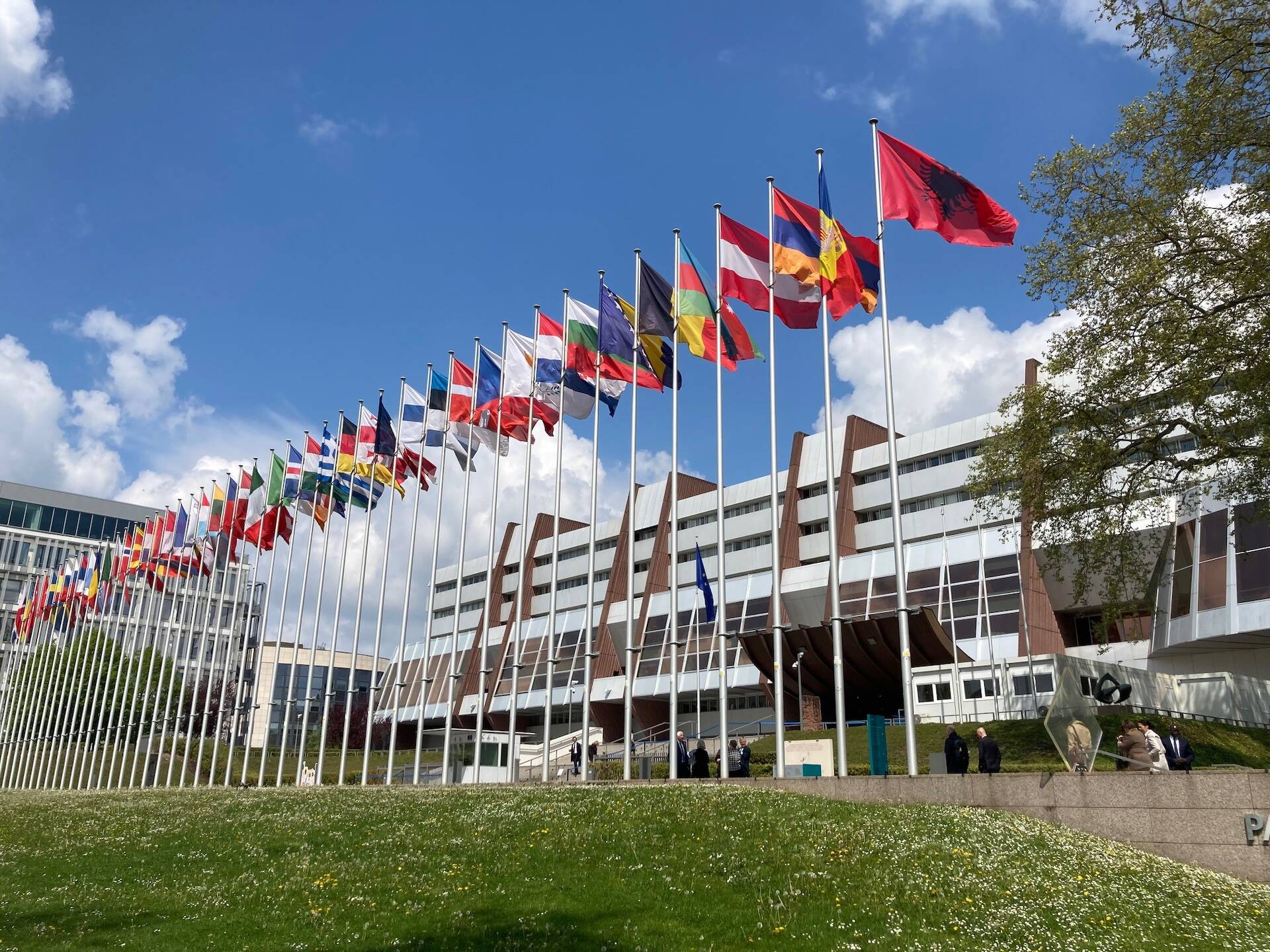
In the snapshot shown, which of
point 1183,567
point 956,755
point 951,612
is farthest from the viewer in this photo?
point 951,612

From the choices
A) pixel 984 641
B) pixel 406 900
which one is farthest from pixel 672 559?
pixel 984 641

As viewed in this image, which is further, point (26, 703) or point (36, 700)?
point (26, 703)

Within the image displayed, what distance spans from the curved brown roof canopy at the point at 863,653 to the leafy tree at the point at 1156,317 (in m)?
10.2

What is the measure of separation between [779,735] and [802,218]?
13.0m

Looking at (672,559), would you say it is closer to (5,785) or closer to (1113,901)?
(1113,901)

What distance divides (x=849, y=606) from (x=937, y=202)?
36.8m

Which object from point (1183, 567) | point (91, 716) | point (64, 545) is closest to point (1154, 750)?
point (1183, 567)

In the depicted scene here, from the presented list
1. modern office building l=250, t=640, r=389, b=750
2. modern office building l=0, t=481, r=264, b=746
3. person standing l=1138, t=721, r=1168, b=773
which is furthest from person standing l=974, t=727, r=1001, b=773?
modern office building l=250, t=640, r=389, b=750

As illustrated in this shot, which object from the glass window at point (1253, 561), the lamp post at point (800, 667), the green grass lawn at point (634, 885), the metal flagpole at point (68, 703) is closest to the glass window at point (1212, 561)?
the glass window at point (1253, 561)

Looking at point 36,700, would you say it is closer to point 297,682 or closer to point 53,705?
point 53,705

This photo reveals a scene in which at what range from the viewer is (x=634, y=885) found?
12.5m

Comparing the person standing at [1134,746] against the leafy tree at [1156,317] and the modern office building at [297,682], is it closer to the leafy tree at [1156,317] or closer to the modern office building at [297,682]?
the leafy tree at [1156,317]

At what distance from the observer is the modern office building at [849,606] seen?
133 feet

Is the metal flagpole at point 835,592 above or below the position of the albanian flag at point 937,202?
below
